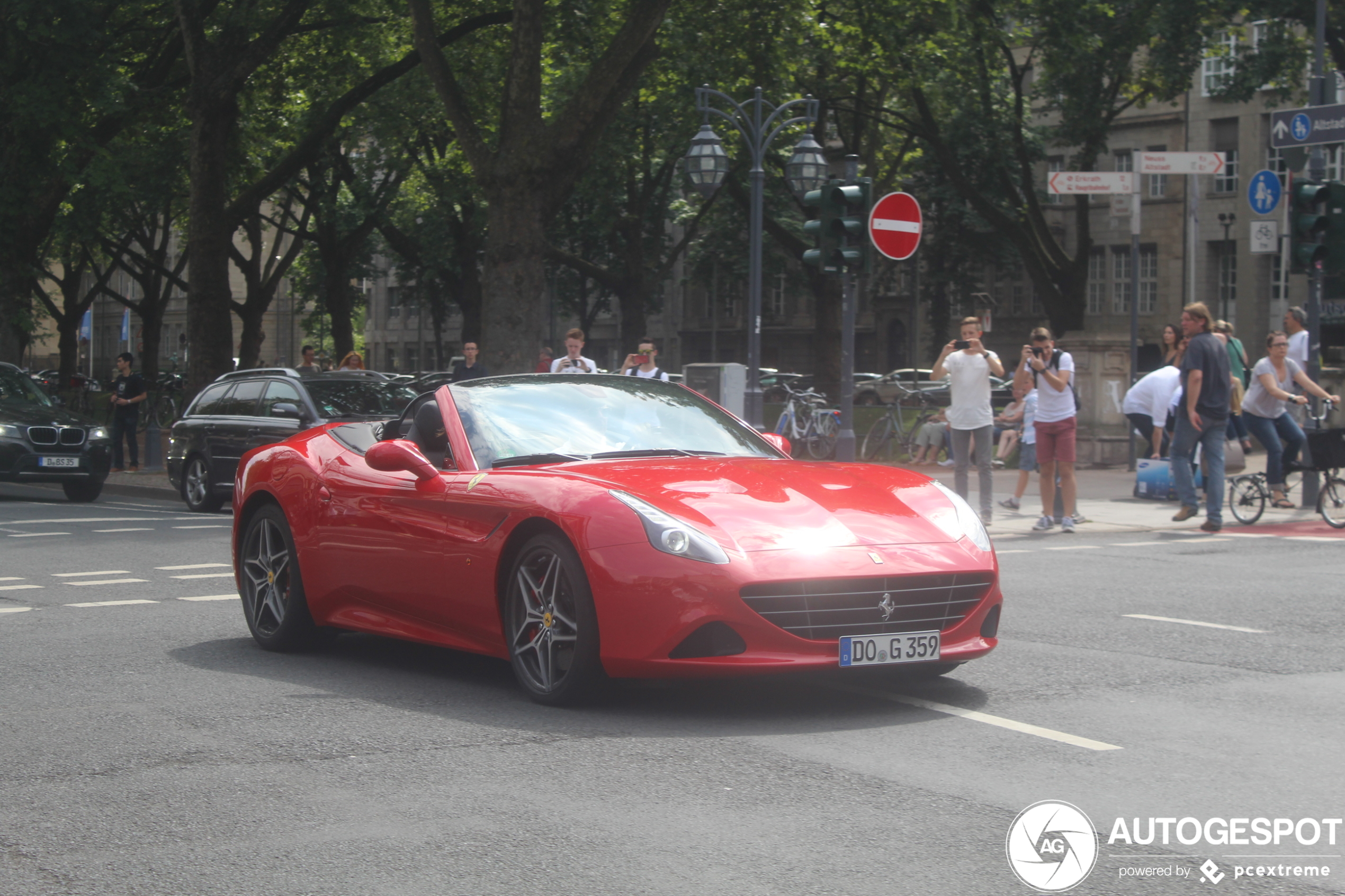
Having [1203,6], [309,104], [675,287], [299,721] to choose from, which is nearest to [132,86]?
[309,104]

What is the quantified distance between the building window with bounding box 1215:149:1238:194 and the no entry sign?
145 feet

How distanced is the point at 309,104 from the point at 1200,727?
33.6 metres

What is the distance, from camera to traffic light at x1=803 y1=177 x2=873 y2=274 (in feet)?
47.0

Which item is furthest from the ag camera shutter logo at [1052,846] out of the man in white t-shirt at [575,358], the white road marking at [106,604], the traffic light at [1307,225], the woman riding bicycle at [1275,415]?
the traffic light at [1307,225]

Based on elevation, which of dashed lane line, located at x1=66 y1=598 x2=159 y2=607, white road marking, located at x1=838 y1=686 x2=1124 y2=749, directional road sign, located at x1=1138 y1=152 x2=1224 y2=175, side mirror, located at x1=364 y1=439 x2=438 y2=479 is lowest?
dashed lane line, located at x1=66 y1=598 x2=159 y2=607

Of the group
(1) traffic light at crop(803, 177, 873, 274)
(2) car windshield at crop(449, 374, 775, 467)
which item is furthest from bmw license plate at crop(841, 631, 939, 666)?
(1) traffic light at crop(803, 177, 873, 274)

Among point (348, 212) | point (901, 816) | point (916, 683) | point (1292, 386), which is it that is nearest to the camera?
point (901, 816)

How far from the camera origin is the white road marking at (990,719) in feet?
18.8

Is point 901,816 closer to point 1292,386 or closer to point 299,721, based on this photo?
point 299,721

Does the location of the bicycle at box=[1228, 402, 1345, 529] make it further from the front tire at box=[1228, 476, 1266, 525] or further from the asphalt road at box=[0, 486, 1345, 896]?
the asphalt road at box=[0, 486, 1345, 896]

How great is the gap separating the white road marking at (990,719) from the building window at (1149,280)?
180ft

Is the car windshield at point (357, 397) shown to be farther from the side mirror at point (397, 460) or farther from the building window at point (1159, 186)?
the building window at point (1159, 186)

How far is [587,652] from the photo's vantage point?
616 centimetres

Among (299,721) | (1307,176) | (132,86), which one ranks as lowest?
(299,721)
